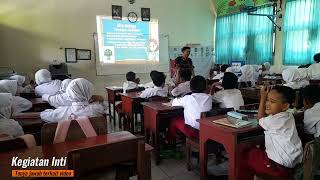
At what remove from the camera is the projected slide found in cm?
712

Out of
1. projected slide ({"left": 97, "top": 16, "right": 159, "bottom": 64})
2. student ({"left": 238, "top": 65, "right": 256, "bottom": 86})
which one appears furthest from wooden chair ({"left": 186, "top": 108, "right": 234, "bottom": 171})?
projected slide ({"left": 97, "top": 16, "right": 159, "bottom": 64})

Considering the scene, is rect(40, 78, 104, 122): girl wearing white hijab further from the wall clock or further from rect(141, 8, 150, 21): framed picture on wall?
rect(141, 8, 150, 21): framed picture on wall

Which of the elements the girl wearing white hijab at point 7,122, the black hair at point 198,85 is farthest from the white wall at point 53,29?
the black hair at point 198,85

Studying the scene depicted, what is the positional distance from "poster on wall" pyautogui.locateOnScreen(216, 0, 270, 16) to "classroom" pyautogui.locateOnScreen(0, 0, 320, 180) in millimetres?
46

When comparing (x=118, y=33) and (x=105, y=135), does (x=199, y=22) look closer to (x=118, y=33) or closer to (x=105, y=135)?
(x=118, y=33)

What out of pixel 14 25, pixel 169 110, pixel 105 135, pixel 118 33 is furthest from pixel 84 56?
pixel 105 135

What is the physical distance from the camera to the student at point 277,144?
1.72 metres

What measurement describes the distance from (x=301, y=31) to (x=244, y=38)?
172 cm

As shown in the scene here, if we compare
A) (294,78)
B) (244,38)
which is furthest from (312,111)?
(244,38)

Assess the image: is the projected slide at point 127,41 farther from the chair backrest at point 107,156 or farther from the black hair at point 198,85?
the chair backrest at point 107,156

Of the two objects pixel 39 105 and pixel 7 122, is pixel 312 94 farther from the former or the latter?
pixel 39 105

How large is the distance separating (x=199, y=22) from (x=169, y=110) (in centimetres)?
638

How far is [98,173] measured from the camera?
145cm

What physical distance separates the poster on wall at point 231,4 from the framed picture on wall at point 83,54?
464 centimetres
